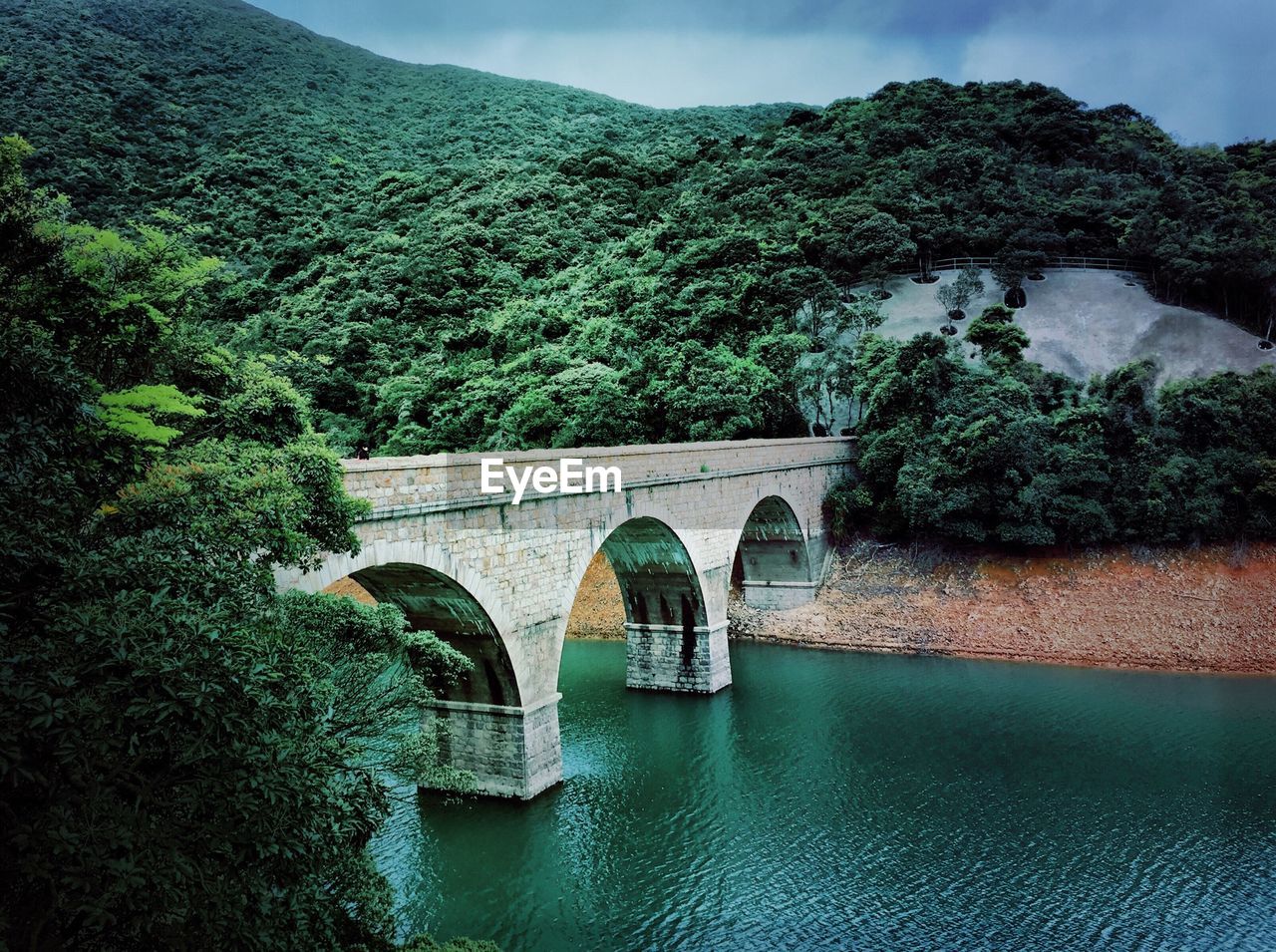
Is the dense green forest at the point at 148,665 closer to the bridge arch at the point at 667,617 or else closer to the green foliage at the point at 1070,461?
the bridge arch at the point at 667,617

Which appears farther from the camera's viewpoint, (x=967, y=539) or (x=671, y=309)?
(x=671, y=309)

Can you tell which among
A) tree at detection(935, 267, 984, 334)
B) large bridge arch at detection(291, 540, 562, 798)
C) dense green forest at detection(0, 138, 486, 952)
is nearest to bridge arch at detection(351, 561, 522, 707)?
large bridge arch at detection(291, 540, 562, 798)

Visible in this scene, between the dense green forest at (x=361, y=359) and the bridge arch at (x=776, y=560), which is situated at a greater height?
the dense green forest at (x=361, y=359)

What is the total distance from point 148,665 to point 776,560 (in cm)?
2561

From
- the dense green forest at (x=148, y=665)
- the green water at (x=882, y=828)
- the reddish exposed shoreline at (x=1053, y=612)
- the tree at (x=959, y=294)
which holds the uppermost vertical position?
the tree at (x=959, y=294)

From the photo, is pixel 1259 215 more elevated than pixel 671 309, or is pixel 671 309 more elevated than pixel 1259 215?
pixel 1259 215

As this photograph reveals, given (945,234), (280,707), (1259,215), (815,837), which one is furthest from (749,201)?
(280,707)

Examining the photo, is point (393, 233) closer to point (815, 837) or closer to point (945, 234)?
point (945, 234)

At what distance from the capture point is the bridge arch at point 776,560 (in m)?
28.2

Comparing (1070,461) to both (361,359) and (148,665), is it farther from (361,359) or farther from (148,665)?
(361,359)

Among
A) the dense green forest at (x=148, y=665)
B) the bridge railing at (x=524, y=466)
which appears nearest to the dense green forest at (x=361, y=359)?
the dense green forest at (x=148, y=665)

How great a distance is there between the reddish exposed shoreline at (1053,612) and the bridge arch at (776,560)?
666mm

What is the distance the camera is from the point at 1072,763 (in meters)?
17.1

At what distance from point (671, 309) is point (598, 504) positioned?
71.4 feet
